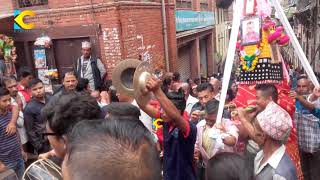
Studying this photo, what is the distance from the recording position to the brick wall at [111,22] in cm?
720

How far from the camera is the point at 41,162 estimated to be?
1.72 metres

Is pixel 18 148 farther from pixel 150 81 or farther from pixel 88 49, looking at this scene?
pixel 88 49

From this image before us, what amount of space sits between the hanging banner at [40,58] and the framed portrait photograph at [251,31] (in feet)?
17.7

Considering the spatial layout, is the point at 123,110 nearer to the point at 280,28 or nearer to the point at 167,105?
the point at 167,105

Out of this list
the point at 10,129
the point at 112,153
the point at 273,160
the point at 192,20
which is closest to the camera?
the point at 112,153

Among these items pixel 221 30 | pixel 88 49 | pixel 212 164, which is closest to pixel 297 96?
pixel 212 164

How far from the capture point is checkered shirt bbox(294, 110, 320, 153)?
4.07 metres

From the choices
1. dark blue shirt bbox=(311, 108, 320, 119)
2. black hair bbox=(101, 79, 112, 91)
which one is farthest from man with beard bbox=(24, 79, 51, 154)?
dark blue shirt bbox=(311, 108, 320, 119)

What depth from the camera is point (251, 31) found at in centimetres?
381

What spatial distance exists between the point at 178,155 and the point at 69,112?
44.6 inches

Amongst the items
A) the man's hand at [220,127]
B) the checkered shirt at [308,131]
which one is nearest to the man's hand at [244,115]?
the man's hand at [220,127]

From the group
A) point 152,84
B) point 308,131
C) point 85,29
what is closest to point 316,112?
point 308,131

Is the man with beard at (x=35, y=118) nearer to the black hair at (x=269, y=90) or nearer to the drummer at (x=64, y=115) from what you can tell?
the drummer at (x=64, y=115)

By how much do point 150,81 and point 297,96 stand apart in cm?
249
